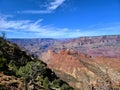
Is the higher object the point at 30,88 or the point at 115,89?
the point at 115,89

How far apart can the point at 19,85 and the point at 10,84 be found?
86.3 inches

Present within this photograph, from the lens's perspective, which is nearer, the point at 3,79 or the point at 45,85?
the point at 3,79

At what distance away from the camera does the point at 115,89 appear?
25.8 meters

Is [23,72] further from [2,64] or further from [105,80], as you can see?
[105,80]

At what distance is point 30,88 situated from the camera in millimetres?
50875

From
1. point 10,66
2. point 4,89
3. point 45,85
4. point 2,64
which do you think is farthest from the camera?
point 10,66

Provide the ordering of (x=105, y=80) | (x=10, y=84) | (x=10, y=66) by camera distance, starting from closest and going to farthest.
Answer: (x=105, y=80)
(x=10, y=84)
(x=10, y=66)

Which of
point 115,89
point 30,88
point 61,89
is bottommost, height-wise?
point 61,89

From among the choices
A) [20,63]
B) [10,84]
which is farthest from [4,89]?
[20,63]

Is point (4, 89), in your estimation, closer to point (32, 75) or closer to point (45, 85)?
point (32, 75)

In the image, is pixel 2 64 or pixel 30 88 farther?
pixel 2 64

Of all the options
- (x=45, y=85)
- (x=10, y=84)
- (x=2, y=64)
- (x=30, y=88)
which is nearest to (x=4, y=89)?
(x=10, y=84)

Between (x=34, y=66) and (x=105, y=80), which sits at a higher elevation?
(x=105, y=80)

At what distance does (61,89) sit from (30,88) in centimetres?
2524
